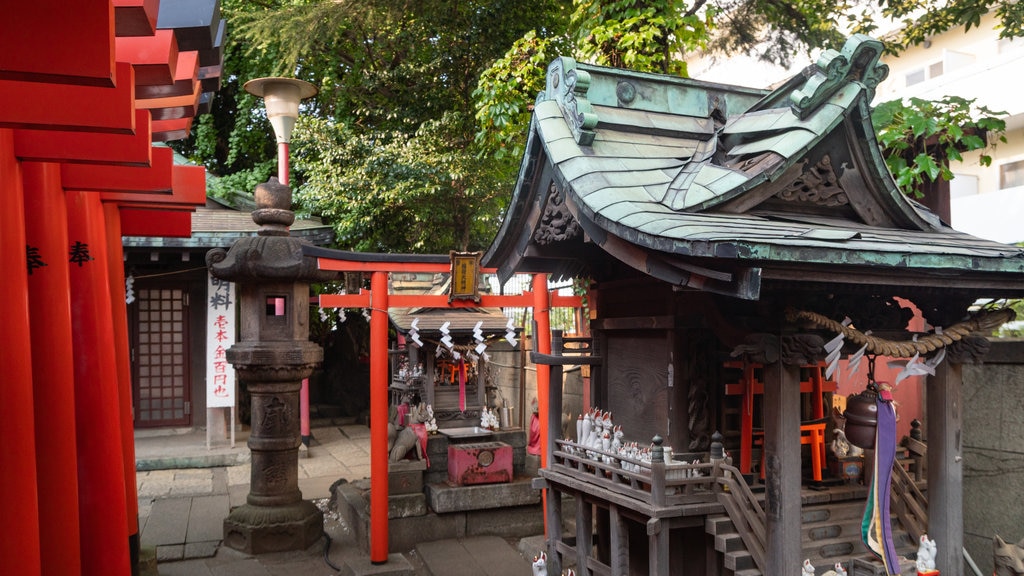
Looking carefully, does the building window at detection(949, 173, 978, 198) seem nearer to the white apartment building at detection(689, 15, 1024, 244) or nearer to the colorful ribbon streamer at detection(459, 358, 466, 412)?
the white apartment building at detection(689, 15, 1024, 244)

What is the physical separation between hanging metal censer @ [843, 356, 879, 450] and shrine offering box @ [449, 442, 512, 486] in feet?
20.5

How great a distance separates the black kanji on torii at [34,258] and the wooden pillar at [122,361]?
314 cm

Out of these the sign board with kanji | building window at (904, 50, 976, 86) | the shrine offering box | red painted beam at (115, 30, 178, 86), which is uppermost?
building window at (904, 50, 976, 86)

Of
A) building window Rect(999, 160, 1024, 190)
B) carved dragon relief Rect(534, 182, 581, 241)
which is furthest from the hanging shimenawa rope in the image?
building window Rect(999, 160, 1024, 190)

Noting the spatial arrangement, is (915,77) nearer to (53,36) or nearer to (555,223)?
(555,223)

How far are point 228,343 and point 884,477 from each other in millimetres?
12739

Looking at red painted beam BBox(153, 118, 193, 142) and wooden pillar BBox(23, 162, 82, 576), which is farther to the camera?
red painted beam BBox(153, 118, 193, 142)

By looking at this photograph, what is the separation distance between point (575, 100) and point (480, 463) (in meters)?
6.60

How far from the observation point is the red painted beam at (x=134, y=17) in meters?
3.31

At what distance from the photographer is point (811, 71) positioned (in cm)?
533

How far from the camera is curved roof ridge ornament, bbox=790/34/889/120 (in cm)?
520

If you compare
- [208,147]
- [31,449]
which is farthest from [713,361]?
[208,147]

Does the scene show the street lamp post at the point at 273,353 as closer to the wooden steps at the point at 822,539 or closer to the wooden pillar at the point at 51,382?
the wooden pillar at the point at 51,382

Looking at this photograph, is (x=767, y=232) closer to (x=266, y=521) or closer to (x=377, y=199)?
(x=266, y=521)
